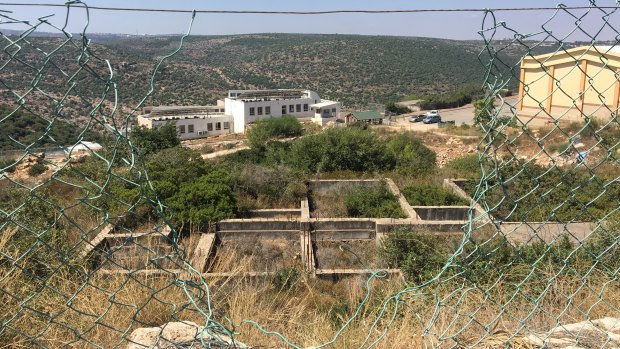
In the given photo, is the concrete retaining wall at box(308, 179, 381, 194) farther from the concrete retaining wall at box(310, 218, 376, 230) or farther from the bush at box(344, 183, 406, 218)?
the concrete retaining wall at box(310, 218, 376, 230)

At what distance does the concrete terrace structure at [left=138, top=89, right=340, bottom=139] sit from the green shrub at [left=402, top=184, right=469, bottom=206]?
69.3 ft

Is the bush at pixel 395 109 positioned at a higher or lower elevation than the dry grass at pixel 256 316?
lower

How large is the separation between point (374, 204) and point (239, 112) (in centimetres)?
2620

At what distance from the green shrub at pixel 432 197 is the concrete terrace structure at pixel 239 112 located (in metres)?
21.1

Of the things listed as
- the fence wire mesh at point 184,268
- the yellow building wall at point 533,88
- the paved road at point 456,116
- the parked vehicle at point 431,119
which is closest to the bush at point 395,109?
the paved road at point 456,116

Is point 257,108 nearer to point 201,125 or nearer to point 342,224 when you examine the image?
point 201,125

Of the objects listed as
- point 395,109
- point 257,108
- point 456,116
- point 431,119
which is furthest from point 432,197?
point 395,109

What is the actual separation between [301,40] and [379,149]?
75610 mm

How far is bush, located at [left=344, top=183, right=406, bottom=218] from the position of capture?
445 inches

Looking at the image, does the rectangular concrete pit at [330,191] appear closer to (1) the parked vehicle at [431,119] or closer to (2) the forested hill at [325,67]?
(1) the parked vehicle at [431,119]

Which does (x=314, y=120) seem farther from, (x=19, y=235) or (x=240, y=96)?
(x=19, y=235)

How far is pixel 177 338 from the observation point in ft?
6.25

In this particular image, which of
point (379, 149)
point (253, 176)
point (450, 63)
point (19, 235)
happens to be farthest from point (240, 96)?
point (450, 63)

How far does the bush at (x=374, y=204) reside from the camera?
445 inches
